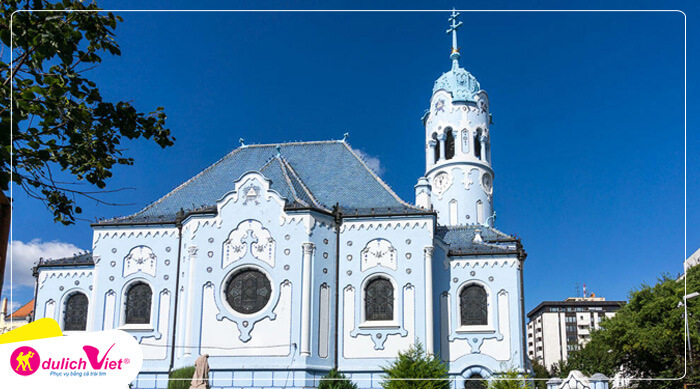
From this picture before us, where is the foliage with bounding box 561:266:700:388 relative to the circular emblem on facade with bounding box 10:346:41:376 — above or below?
above

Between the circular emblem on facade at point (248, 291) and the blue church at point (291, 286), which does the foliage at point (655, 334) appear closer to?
→ the blue church at point (291, 286)

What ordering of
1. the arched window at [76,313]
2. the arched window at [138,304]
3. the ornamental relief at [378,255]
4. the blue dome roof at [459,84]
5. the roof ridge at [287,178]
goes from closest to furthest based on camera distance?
the ornamental relief at [378,255] → the roof ridge at [287,178] → the arched window at [138,304] → the arched window at [76,313] → the blue dome roof at [459,84]

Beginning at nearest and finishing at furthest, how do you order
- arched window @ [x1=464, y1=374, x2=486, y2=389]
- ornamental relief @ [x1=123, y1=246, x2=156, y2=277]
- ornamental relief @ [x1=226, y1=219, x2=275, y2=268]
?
arched window @ [x1=464, y1=374, x2=486, y2=389] → ornamental relief @ [x1=226, y1=219, x2=275, y2=268] → ornamental relief @ [x1=123, y1=246, x2=156, y2=277]

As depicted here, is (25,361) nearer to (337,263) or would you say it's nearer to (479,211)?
(337,263)

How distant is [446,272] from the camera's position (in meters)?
32.0

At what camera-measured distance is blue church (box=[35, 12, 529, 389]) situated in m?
29.4

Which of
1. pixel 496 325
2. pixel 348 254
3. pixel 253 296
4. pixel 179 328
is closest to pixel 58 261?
pixel 179 328

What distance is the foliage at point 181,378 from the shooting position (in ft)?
91.0

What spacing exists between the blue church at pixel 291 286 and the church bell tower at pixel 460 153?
710 cm

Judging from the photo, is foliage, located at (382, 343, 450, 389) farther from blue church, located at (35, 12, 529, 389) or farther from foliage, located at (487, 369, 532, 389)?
foliage, located at (487, 369, 532, 389)

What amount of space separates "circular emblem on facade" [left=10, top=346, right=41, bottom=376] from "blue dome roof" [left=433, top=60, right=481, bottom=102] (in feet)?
128

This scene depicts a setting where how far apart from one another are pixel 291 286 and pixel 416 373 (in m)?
6.73

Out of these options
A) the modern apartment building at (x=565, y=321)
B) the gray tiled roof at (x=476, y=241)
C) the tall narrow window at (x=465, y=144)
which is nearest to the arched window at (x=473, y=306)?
the gray tiled roof at (x=476, y=241)

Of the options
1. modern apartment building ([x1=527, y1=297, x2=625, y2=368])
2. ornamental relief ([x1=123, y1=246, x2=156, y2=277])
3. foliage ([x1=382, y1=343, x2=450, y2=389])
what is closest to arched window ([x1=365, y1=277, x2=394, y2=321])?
foliage ([x1=382, y1=343, x2=450, y2=389])
